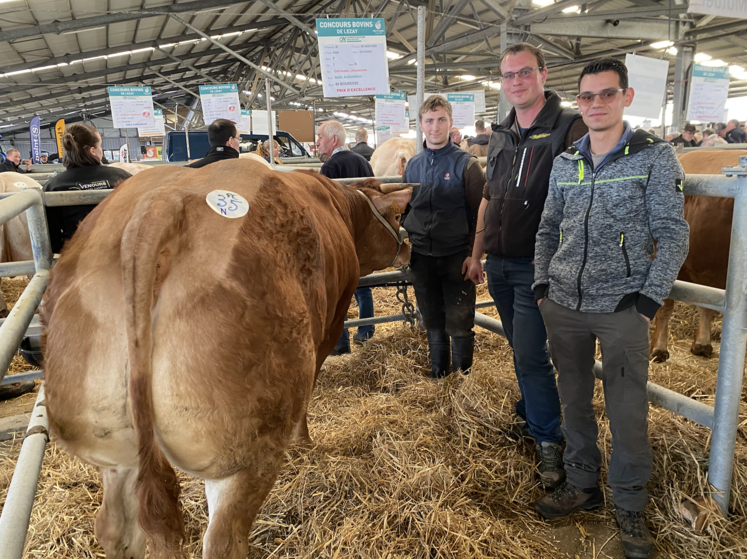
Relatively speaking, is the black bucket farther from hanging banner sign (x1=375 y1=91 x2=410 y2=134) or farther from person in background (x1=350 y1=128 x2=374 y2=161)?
hanging banner sign (x1=375 y1=91 x2=410 y2=134)

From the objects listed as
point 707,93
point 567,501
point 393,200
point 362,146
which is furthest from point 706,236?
point 707,93

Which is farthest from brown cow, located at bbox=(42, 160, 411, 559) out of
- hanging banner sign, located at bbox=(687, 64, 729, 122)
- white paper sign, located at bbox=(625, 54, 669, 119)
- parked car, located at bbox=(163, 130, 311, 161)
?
parked car, located at bbox=(163, 130, 311, 161)

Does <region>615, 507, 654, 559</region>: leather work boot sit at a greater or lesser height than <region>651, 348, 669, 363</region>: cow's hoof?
greater

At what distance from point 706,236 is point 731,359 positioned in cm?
224

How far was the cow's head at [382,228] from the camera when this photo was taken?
366cm

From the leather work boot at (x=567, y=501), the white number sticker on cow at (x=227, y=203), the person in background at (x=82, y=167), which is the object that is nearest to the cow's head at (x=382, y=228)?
the white number sticker on cow at (x=227, y=203)

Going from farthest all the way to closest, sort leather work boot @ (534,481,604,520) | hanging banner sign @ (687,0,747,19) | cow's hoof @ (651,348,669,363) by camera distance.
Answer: hanging banner sign @ (687,0,747,19), cow's hoof @ (651,348,669,363), leather work boot @ (534,481,604,520)

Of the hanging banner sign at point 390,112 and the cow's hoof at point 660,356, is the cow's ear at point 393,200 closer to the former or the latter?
the cow's hoof at point 660,356

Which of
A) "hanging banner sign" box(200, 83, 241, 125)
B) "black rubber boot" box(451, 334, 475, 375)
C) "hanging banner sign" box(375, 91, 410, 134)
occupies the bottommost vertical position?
"black rubber boot" box(451, 334, 475, 375)

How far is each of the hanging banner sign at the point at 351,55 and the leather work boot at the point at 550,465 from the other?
3699 mm

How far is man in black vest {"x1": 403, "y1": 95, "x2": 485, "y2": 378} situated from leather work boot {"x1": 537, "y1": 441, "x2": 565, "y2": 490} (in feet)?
3.82

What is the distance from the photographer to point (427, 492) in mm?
2602

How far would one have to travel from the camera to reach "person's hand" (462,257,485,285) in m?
3.42

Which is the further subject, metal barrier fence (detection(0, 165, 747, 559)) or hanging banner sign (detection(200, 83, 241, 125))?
hanging banner sign (detection(200, 83, 241, 125))
